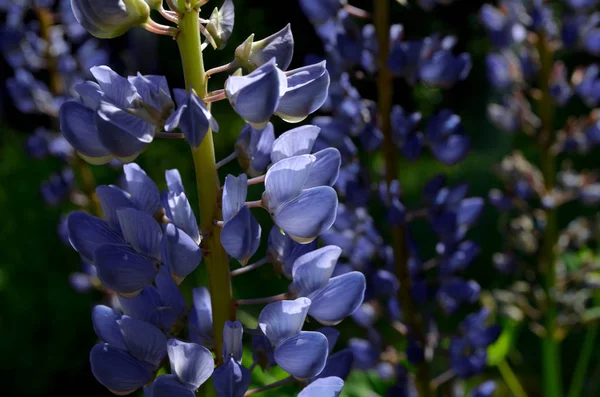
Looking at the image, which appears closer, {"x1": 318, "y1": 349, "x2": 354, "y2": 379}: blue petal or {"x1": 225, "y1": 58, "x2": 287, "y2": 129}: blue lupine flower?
{"x1": 225, "y1": 58, "x2": 287, "y2": 129}: blue lupine flower

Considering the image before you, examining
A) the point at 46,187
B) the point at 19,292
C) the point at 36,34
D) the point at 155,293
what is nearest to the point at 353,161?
the point at 155,293

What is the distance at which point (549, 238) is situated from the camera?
1.37m

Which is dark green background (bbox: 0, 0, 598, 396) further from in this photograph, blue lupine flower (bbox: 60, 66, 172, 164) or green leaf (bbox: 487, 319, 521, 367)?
blue lupine flower (bbox: 60, 66, 172, 164)

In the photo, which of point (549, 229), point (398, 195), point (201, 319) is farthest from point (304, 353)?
point (549, 229)

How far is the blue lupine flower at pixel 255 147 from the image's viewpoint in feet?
1.99

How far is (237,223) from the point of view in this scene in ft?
1.76

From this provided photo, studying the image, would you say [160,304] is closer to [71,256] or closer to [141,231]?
[141,231]

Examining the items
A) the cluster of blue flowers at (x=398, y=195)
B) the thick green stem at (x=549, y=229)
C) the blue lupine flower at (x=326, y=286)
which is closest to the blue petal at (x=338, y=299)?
the blue lupine flower at (x=326, y=286)

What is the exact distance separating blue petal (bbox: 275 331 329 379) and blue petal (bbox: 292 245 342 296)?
41 millimetres

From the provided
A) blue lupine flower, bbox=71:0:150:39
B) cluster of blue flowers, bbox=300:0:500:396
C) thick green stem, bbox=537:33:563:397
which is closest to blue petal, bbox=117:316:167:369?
blue lupine flower, bbox=71:0:150:39

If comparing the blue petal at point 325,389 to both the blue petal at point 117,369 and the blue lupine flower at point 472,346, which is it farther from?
the blue lupine flower at point 472,346

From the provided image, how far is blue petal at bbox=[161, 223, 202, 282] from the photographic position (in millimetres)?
526

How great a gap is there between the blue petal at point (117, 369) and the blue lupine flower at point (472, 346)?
57cm

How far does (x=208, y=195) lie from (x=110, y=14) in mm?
158
